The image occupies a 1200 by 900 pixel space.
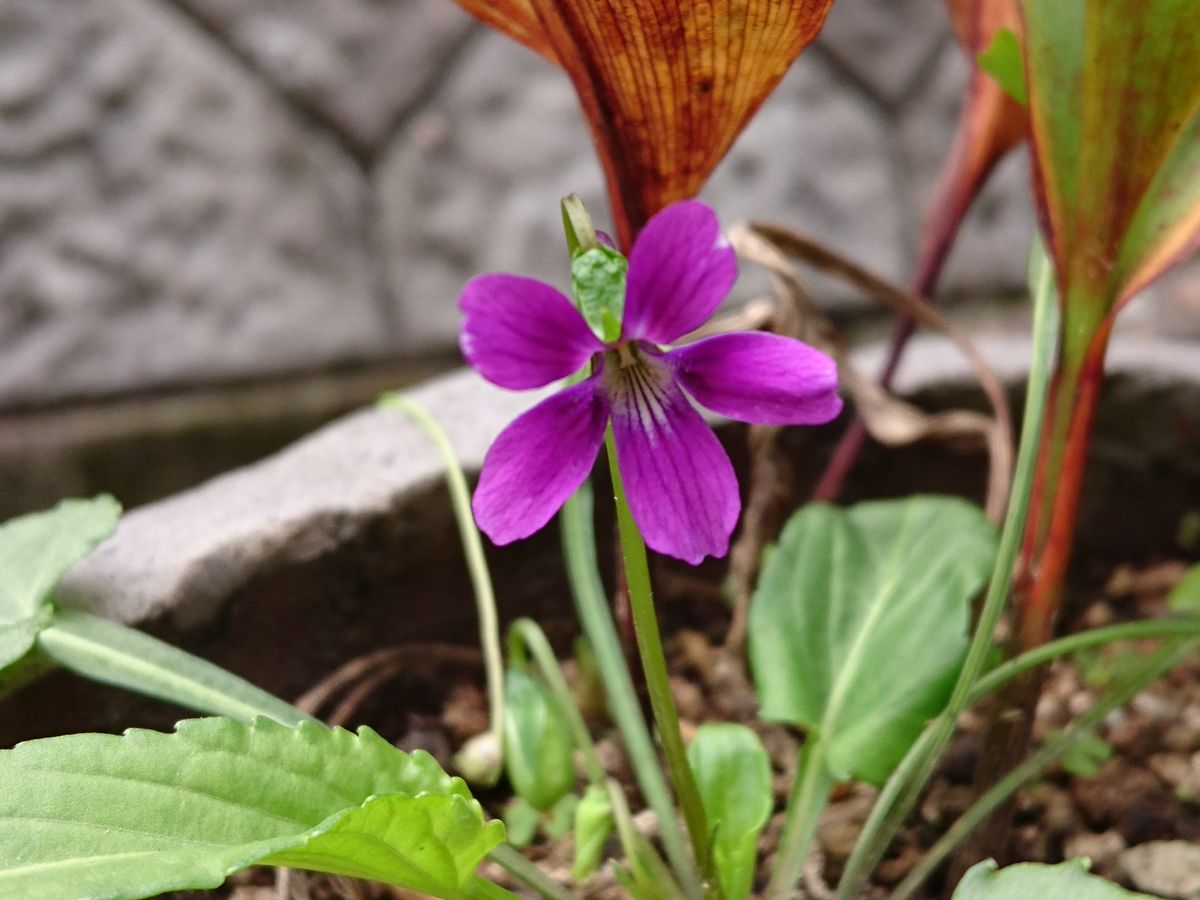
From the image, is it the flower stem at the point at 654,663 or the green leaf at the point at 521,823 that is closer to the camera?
the flower stem at the point at 654,663

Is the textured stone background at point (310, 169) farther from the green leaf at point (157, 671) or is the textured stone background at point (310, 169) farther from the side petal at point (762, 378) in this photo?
the side petal at point (762, 378)

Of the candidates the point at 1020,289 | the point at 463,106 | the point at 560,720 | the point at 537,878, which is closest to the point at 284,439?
the point at 463,106

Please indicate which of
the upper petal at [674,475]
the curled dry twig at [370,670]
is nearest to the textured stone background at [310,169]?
the curled dry twig at [370,670]

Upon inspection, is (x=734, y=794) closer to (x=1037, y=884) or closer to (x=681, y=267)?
(x=1037, y=884)

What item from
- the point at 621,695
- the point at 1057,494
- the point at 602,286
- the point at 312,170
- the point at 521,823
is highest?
the point at 312,170

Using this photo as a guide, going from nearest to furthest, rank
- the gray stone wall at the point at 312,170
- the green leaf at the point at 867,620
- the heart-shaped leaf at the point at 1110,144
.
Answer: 1. the heart-shaped leaf at the point at 1110,144
2. the green leaf at the point at 867,620
3. the gray stone wall at the point at 312,170

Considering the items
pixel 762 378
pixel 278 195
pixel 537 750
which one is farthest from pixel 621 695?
pixel 278 195
